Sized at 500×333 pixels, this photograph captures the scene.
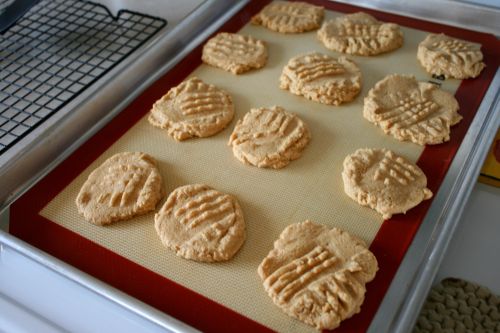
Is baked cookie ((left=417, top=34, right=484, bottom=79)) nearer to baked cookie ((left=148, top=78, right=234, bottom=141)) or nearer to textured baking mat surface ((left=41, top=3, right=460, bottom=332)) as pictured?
textured baking mat surface ((left=41, top=3, right=460, bottom=332))

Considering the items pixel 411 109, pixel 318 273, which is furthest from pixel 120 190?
pixel 411 109

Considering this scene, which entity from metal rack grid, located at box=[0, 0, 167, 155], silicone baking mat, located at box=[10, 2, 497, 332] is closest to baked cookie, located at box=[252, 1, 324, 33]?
silicone baking mat, located at box=[10, 2, 497, 332]

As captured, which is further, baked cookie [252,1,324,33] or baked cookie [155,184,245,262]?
baked cookie [252,1,324,33]

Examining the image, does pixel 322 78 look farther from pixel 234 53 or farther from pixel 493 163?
pixel 493 163

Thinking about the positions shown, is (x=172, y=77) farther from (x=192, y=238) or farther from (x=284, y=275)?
(x=284, y=275)

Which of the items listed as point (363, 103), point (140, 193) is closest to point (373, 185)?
point (363, 103)

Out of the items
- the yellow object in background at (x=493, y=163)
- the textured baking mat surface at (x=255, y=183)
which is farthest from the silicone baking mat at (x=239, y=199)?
the yellow object in background at (x=493, y=163)
